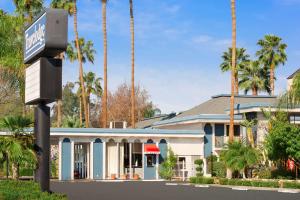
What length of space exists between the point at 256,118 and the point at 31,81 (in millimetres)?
32345

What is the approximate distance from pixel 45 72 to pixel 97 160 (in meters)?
31.7

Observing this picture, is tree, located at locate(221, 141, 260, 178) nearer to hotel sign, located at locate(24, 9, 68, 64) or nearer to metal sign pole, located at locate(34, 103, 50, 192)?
metal sign pole, located at locate(34, 103, 50, 192)

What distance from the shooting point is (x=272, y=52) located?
2542 inches

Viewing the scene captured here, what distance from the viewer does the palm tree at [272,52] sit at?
64062mm

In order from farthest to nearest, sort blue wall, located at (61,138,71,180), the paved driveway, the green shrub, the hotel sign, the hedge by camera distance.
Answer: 1. blue wall, located at (61,138,71,180)
2. the green shrub
3. the paved driveway
4. the hotel sign
5. the hedge

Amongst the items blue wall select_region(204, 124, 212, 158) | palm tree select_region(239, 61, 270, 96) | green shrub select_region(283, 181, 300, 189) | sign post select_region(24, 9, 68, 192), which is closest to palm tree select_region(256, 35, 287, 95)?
palm tree select_region(239, 61, 270, 96)

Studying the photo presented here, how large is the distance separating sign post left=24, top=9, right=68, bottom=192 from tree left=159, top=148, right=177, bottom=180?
3116 centimetres

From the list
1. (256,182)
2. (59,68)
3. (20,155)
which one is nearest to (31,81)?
(59,68)

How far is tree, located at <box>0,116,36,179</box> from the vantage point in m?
20.8

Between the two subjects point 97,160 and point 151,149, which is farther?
point 151,149

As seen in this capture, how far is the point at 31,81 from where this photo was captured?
640 inches

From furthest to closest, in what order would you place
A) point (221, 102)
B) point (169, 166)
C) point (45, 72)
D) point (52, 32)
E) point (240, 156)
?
point (221, 102) < point (169, 166) < point (240, 156) < point (45, 72) < point (52, 32)

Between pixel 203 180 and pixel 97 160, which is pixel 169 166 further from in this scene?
pixel 203 180

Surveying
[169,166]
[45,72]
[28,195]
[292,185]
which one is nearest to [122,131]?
[169,166]
